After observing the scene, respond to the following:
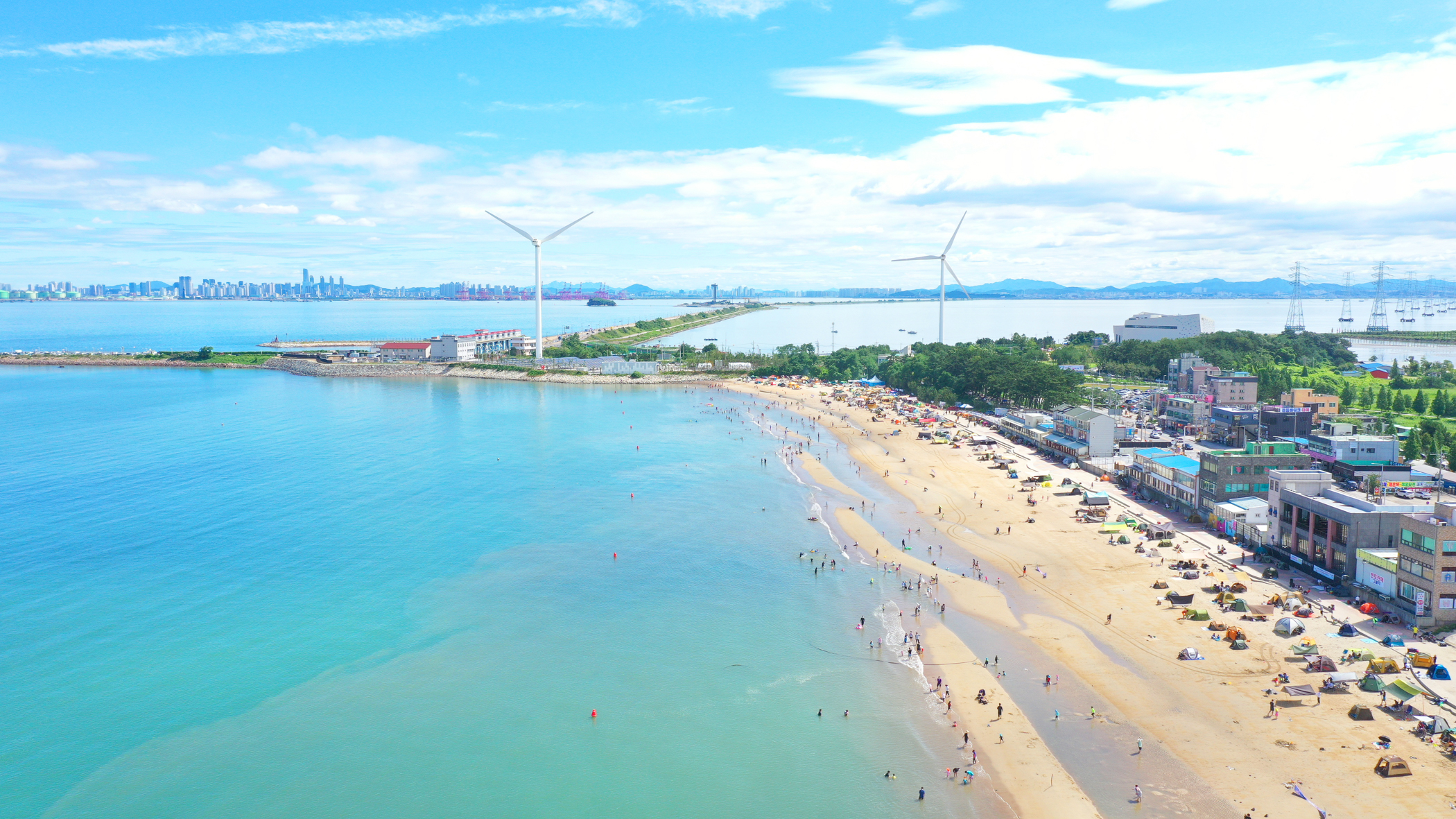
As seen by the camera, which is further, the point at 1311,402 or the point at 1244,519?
the point at 1311,402

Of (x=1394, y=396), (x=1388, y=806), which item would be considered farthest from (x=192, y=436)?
(x=1394, y=396)

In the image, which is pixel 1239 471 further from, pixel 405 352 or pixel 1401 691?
pixel 405 352

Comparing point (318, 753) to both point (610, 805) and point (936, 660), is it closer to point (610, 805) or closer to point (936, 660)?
point (610, 805)

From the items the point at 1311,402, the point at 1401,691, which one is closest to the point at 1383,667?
the point at 1401,691

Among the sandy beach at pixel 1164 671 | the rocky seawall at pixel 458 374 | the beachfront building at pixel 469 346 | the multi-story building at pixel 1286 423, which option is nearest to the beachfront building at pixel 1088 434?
the multi-story building at pixel 1286 423

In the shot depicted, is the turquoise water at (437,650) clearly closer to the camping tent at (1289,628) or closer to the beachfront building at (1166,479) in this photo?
the camping tent at (1289,628)

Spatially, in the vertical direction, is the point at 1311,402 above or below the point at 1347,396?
above
